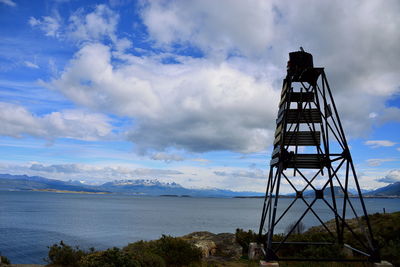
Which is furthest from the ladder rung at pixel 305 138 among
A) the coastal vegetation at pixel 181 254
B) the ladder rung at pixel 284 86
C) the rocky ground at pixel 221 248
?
the rocky ground at pixel 221 248

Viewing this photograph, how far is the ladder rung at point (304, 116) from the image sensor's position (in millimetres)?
13477

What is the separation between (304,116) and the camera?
537 inches

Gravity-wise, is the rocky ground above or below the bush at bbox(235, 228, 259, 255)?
below

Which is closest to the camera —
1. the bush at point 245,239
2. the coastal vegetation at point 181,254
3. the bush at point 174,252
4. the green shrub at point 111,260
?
the green shrub at point 111,260

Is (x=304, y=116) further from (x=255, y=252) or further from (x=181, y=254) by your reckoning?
(x=181, y=254)

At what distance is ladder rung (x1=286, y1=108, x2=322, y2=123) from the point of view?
531 inches

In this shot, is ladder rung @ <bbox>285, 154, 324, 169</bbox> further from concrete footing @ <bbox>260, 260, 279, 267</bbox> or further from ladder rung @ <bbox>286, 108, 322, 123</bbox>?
concrete footing @ <bbox>260, 260, 279, 267</bbox>

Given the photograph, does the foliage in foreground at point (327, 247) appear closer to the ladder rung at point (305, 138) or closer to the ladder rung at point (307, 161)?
the ladder rung at point (307, 161)

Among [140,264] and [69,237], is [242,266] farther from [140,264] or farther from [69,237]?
[69,237]

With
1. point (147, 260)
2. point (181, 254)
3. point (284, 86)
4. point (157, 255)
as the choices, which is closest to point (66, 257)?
point (157, 255)

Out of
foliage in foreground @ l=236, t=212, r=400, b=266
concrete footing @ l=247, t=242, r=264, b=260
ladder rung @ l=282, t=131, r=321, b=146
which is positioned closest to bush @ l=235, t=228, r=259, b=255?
foliage in foreground @ l=236, t=212, r=400, b=266

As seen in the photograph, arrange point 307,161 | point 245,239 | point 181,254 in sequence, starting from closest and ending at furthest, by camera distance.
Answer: point 307,161
point 181,254
point 245,239

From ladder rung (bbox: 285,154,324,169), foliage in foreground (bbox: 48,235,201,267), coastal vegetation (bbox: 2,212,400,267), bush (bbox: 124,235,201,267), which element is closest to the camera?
coastal vegetation (bbox: 2,212,400,267)

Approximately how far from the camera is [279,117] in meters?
14.4
